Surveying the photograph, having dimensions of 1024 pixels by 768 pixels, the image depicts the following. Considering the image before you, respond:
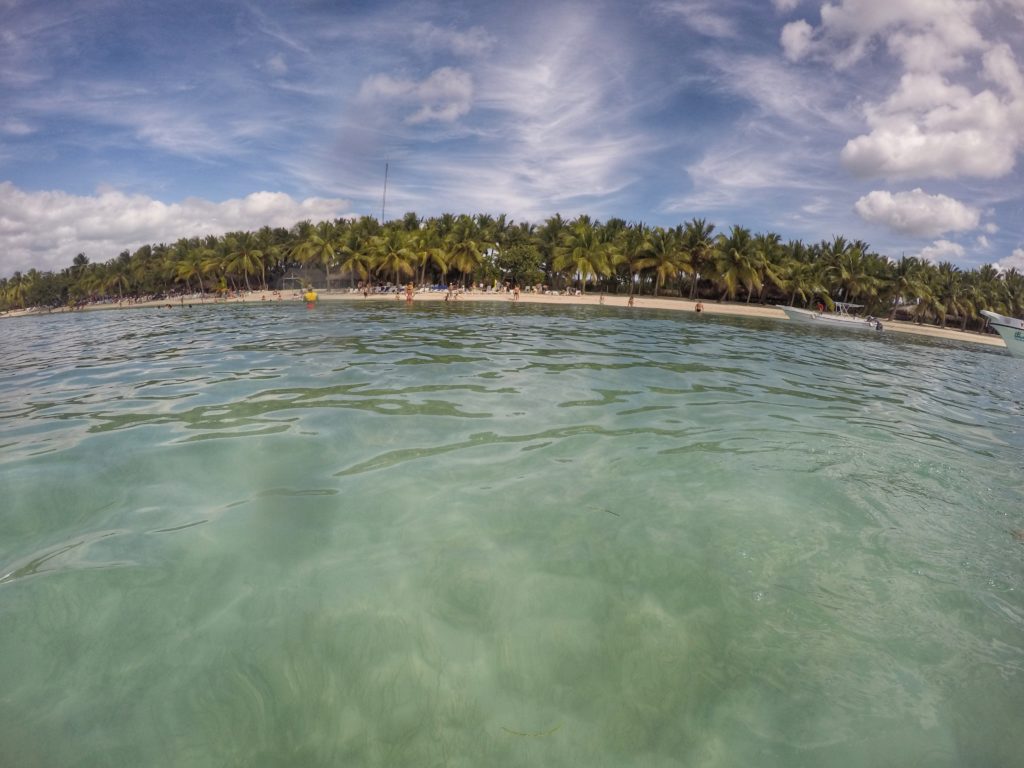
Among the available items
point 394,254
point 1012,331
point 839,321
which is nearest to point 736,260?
point 839,321

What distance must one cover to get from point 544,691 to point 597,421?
4.02m

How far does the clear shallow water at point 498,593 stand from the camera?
2051 mm

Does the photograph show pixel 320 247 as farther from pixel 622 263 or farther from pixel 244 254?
pixel 622 263

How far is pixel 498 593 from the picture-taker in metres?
2.82

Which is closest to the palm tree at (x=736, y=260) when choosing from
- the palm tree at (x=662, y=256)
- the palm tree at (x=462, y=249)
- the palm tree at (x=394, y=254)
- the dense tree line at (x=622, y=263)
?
the dense tree line at (x=622, y=263)

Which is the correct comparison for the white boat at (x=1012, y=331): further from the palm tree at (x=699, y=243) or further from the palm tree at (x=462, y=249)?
the palm tree at (x=462, y=249)

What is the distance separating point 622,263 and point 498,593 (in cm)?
6007

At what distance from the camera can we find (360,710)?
213 centimetres

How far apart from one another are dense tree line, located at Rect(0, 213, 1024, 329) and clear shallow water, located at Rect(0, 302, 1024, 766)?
54.6 metres

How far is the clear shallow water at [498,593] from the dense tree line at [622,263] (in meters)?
54.6

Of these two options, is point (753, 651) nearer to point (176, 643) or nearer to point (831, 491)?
point (831, 491)

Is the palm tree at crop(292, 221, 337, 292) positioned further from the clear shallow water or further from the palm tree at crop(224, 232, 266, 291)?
the clear shallow water

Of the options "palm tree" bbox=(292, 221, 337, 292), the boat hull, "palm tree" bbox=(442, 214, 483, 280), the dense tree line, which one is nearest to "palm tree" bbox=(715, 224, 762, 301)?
the dense tree line

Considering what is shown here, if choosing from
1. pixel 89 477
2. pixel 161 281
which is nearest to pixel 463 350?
pixel 89 477
